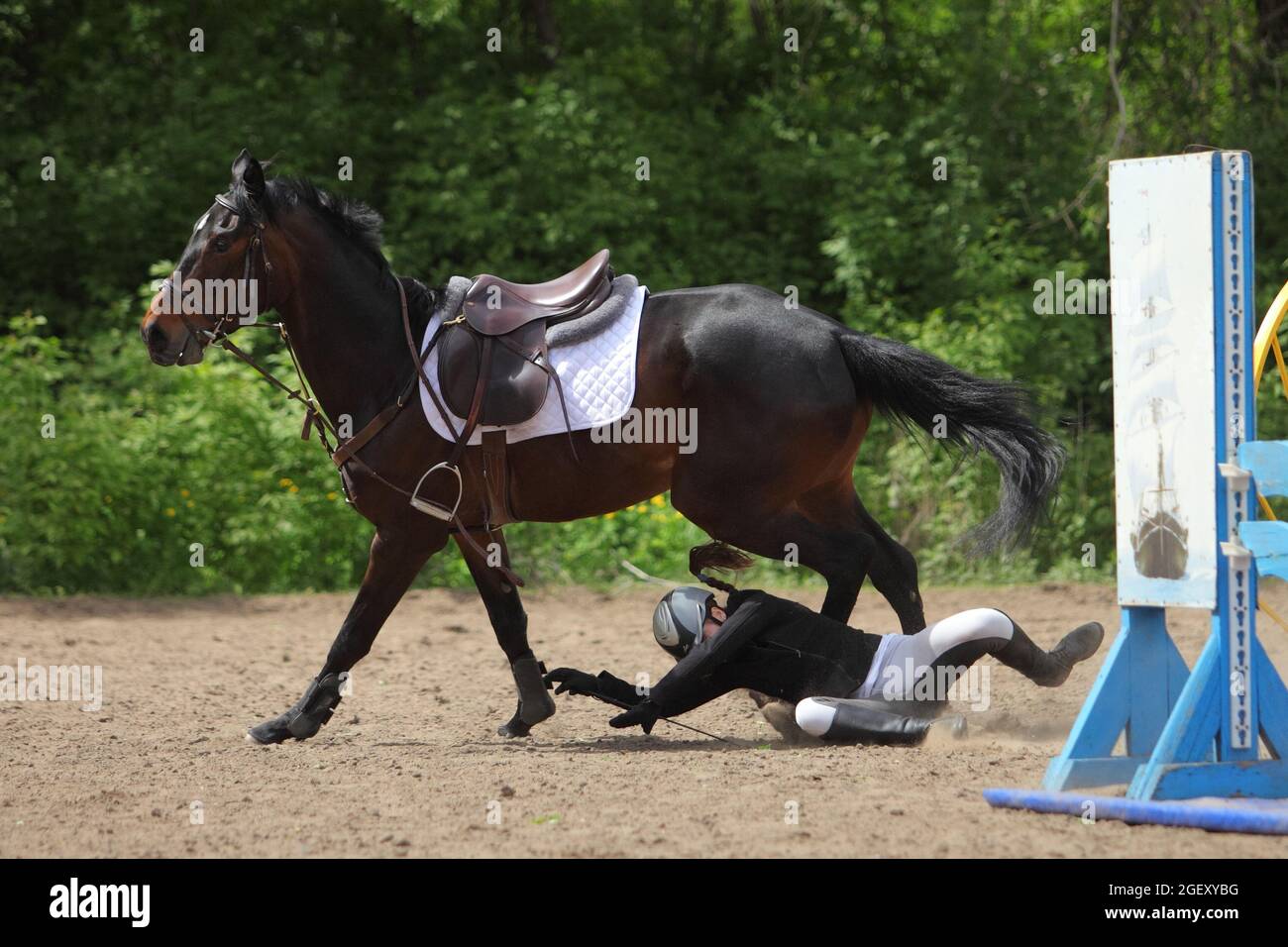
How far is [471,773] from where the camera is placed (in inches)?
202

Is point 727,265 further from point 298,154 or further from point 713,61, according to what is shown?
point 298,154

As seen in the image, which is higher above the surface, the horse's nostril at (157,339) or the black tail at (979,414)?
the horse's nostril at (157,339)

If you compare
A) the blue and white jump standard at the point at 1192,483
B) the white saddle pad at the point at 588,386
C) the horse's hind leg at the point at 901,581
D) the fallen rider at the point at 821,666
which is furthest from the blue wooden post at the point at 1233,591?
the white saddle pad at the point at 588,386

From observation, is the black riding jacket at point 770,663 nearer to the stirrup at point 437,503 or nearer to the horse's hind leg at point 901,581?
the horse's hind leg at point 901,581

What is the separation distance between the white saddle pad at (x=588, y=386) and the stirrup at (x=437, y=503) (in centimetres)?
12

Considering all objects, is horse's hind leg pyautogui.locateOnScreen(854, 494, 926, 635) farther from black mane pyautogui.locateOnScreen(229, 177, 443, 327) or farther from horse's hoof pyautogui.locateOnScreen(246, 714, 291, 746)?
horse's hoof pyautogui.locateOnScreen(246, 714, 291, 746)

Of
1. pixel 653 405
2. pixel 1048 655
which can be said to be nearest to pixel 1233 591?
pixel 1048 655

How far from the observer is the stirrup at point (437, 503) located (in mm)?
5719

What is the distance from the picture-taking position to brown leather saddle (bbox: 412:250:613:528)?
225 inches

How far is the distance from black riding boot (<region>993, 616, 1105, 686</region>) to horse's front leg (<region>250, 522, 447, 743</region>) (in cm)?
225

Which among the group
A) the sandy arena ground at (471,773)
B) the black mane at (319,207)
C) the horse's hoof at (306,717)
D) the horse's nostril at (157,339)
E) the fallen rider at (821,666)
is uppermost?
the black mane at (319,207)

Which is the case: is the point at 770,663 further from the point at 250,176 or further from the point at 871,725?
the point at 250,176

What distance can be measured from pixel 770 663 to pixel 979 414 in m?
1.32

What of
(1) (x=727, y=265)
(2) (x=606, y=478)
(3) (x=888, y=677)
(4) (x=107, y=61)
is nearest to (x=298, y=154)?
(4) (x=107, y=61)
